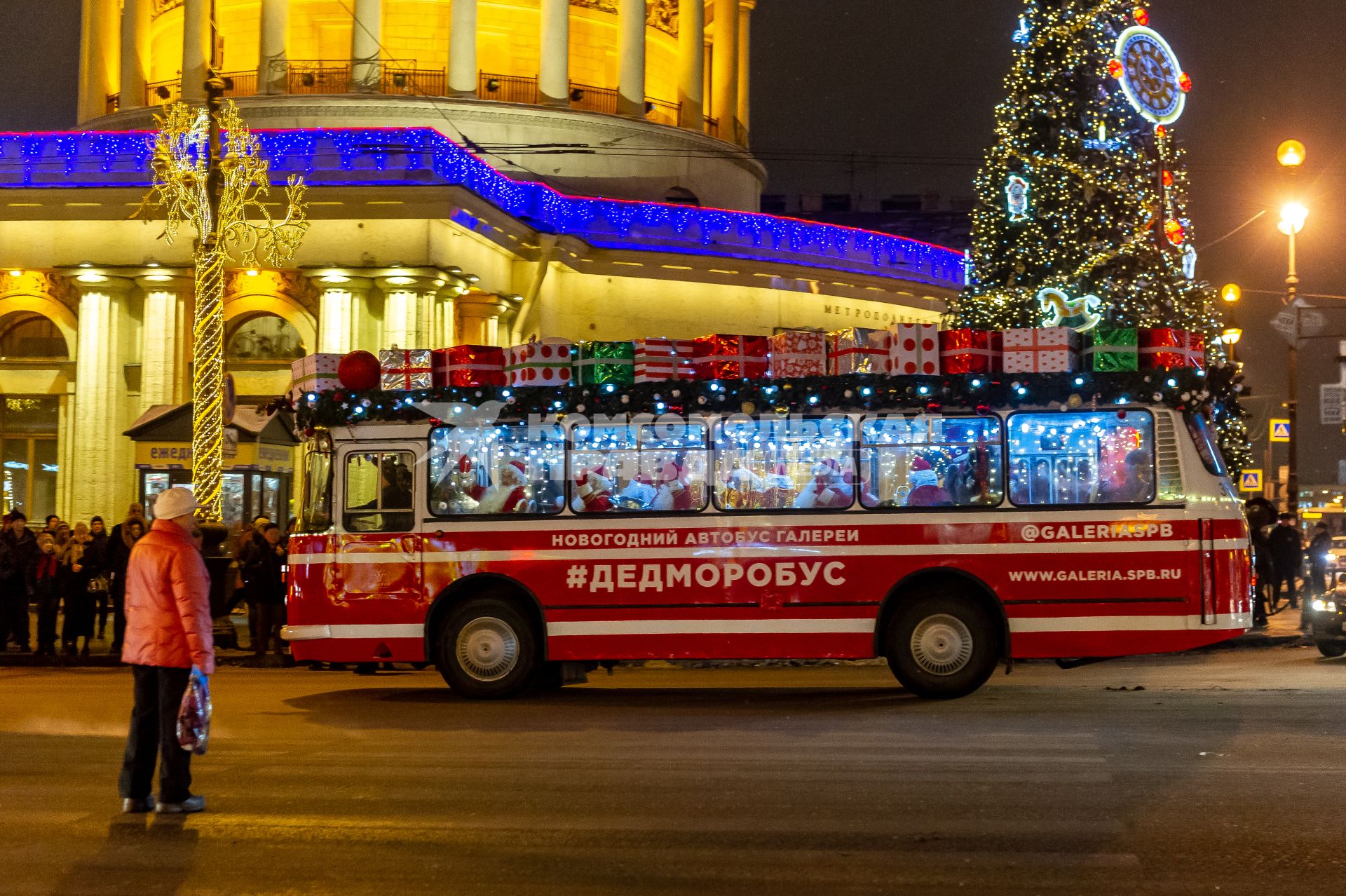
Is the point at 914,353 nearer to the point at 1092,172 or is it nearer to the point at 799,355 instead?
the point at 799,355

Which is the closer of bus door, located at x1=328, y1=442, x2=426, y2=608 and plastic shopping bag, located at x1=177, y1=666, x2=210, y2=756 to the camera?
plastic shopping bag, located at x1=177, y1=666, x2=210, y2=756

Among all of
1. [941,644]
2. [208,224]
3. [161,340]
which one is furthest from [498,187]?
[941,644]

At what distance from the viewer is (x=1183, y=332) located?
14.4 metres

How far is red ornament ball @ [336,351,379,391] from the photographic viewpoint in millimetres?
15172

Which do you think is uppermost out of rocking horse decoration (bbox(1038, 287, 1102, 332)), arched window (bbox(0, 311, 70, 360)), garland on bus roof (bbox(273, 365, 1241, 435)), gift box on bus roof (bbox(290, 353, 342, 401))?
arched window (bbox(0, 311, 70, 360))

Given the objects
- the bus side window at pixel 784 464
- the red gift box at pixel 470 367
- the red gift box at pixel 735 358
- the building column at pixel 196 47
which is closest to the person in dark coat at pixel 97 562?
the red gift box at pixel 470 367

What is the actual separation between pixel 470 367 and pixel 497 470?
1047mm

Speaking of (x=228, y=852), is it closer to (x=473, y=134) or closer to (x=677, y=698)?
(x=677, y=698)

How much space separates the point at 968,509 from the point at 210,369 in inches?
526

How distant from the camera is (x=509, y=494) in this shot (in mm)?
14930

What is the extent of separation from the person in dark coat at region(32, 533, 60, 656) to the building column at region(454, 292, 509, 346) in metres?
21.2

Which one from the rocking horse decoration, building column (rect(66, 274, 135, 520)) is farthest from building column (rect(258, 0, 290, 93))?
the rocking horse decoration

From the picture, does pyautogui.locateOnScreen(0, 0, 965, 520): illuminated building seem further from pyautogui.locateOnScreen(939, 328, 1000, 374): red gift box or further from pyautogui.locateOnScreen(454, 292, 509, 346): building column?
pyautogui.locateOnScreen(939, 328, 1000, 374): red gift box

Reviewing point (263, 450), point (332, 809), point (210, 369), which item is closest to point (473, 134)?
point (263, 450)
